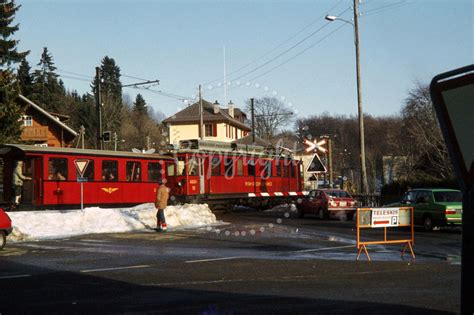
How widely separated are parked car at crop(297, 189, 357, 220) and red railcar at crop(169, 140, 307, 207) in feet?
15.1

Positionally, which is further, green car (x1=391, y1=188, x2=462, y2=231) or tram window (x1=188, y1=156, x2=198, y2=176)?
tram window (x1=188, y1=156, x2=198, y2=176)

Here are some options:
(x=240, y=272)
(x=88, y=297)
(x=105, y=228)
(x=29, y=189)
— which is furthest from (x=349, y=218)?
(x=88, y=297)

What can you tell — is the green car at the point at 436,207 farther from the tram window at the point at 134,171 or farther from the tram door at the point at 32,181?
the tram door at the point at 32,181

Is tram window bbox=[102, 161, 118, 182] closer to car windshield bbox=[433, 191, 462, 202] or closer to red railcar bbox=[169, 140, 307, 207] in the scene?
red railcar bbox=[169, 140, 307, 207]

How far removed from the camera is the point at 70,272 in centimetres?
1213

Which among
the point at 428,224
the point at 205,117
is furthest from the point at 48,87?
the point at 428,224

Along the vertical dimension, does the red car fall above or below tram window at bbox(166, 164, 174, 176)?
below

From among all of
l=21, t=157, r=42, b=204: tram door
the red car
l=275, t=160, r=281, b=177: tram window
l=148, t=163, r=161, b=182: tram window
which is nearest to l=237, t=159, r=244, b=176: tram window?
l=275, t=160, r=281, b=177: tram window

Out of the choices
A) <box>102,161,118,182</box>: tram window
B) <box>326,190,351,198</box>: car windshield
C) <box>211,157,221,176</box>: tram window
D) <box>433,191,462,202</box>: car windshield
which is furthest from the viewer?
<box>211,157,221,176</box>: tram window

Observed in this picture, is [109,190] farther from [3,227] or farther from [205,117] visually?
[205,117]

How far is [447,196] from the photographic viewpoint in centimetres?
2347

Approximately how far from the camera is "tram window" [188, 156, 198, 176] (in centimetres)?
3238

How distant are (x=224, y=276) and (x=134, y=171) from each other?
20021mm

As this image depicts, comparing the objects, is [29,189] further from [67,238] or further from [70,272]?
[70,272]
